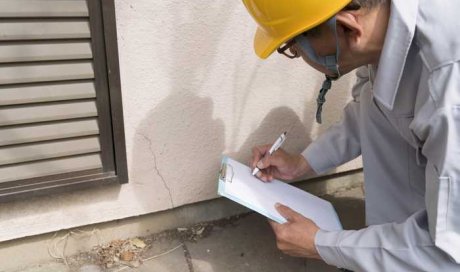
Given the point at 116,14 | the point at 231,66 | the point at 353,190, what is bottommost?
the point at 353,190

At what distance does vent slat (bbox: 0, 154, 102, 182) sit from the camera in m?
1.74

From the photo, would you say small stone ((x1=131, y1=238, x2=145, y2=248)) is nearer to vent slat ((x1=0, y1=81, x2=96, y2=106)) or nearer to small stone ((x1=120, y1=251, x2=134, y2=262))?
small stone ((x1=120, y1=251, x2=134, y2=262))

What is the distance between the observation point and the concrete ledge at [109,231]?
1.95 meters

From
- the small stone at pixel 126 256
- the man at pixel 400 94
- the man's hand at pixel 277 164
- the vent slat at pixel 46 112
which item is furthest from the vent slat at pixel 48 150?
the man at pixel 400 94

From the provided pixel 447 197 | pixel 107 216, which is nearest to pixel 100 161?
pixel 107 216

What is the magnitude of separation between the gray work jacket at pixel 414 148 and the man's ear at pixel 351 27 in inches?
3.2

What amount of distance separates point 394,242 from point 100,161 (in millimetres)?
1181

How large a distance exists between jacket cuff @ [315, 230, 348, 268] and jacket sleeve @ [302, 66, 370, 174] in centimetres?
53

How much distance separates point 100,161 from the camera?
1.88 m

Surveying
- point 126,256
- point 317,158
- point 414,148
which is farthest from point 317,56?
point 126,256

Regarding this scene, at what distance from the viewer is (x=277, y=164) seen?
79.7 inches

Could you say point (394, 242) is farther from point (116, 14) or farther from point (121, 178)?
point (116, 14)

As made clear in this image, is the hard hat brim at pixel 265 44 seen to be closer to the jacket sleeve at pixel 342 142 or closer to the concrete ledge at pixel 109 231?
the jacket sleeve at pixel 342 142

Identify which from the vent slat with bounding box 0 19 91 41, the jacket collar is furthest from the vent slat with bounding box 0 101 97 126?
the jacket collar
